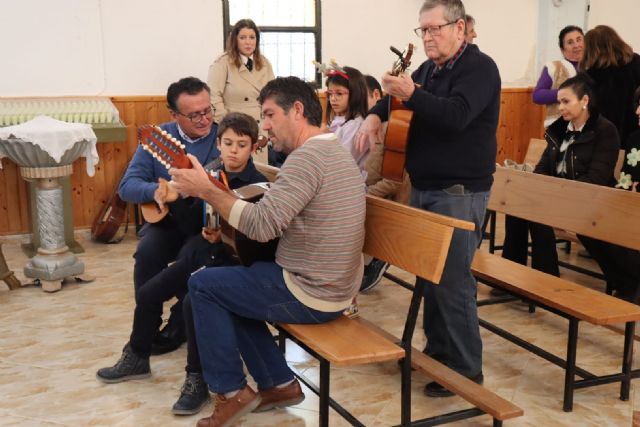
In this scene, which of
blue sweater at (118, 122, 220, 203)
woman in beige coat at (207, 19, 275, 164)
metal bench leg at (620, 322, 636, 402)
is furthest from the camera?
woman in beige coat at (207, 19, 275, 164)

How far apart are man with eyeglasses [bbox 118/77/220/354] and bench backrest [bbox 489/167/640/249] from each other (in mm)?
1717

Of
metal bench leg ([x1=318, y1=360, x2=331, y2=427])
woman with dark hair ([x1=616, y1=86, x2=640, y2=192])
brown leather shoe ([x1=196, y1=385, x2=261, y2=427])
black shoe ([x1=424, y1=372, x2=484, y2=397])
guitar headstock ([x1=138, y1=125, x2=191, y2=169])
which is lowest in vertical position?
black shoe ([x1=424, y1=372, x2=484, y2=397])

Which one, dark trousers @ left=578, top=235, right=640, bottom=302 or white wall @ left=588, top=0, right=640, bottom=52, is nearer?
dark trousers @ left=578, top=235, right=640, bottom=302

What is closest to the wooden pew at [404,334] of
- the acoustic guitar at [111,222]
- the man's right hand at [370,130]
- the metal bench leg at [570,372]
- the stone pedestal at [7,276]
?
the metal bench leg at [570,372]

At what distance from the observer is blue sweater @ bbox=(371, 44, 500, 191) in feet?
9.81

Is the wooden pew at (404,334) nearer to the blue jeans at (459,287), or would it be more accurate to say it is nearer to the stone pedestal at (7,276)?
the blue jeans at (459,287)

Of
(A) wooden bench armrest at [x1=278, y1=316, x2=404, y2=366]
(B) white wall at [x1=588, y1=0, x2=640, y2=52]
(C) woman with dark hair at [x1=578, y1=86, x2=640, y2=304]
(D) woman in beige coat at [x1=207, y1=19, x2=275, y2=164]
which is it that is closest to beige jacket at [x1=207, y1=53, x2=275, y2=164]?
(D) woman in beige coat at [x1=207, y1=19, x2=275, y2=164]

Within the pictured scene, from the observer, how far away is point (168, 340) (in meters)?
3.86

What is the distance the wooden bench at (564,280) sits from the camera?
10.6 ft

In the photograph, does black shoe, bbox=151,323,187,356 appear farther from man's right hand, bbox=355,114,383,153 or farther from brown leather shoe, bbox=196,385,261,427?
man's right hand, bbox=355,114,383,153

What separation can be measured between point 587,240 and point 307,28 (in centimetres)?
369

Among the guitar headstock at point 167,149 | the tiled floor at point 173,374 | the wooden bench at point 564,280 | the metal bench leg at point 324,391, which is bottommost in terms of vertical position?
the tiled floor at point 173,374

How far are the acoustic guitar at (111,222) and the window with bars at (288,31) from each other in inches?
79.1

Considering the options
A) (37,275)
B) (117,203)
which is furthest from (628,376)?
(117,203)
